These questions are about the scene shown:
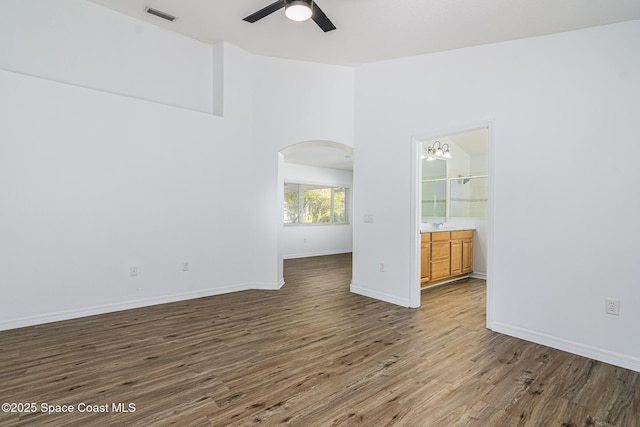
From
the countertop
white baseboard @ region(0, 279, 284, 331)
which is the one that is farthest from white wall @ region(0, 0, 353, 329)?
the countertop

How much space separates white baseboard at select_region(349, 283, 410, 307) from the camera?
12.9ft

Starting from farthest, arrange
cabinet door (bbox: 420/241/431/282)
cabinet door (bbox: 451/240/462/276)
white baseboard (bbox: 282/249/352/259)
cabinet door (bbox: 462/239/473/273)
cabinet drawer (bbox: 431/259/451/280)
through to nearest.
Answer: white baseboard (bbox: 282/249/352/259) < cabinet door (bbox: 462/239/473/273) < cabinet door (bbox: 451/240/462/276) < cabinet drawer (bbox: 431/259/451/280) < cabinet door (bbox: 420/241/431/282)

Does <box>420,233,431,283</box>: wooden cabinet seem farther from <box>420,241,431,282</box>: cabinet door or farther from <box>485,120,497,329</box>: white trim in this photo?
<box>485,120,497,329</box>: white trim

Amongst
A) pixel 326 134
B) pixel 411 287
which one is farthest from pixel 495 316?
pixel 326 134

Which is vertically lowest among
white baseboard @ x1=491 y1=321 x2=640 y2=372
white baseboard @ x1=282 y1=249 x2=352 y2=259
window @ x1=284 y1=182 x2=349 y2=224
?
white baseboard @ x1=282 y1=249 x2=352 y2=259

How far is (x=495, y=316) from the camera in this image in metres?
3.13

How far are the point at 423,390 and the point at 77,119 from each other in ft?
13.6

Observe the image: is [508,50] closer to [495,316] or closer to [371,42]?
[371,42]

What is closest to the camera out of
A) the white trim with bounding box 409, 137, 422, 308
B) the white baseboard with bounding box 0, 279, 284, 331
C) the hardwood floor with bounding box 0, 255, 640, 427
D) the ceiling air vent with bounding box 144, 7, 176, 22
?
the hardwood floor with bounding box 0, 255, 640, 427

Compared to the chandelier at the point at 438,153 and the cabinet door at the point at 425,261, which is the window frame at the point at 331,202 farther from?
the cabinet door at the point at 425,261

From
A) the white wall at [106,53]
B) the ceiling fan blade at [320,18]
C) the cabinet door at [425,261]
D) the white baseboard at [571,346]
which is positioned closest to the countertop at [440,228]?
the cabinet door at [425,261]

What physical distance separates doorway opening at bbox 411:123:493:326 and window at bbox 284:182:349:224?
Answer: 3275 millimetres

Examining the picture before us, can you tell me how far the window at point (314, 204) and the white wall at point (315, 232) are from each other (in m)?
0.17

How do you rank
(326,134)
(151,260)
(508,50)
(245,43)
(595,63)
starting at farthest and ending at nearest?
1. (326,134)
2. (245,43)
3. (151,260)
4. (508,50)
5. (595,63)
